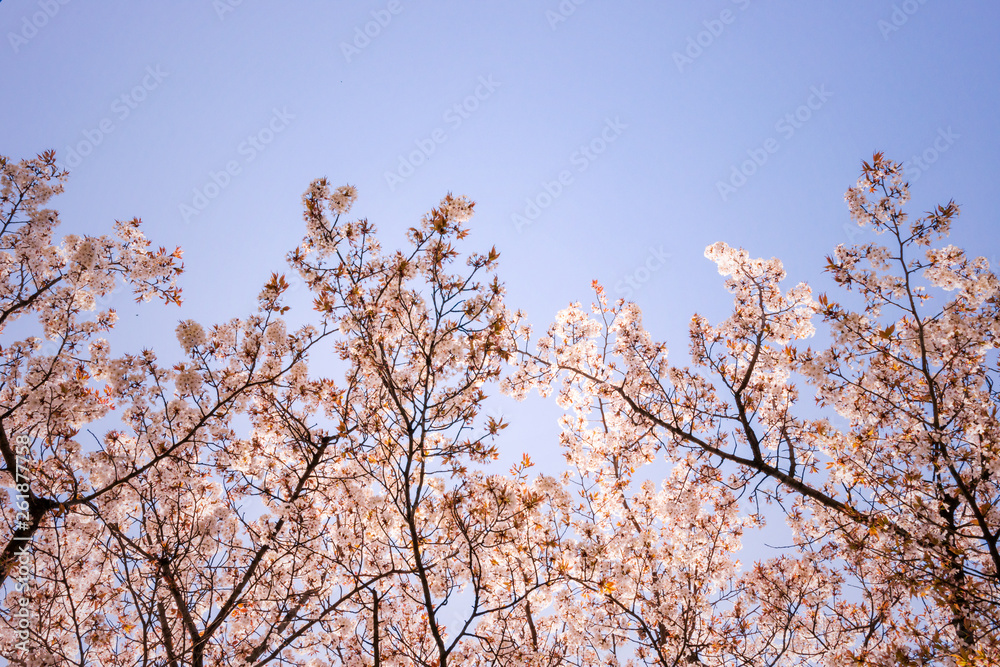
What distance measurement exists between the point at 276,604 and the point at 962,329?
9688 millimetres

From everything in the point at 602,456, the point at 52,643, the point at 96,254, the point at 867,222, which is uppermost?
the point at 96,254

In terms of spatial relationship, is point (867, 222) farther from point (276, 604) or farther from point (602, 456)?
point (276, 604)

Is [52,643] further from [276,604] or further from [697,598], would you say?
[697,598]

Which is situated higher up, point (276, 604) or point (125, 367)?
point (125, 367)

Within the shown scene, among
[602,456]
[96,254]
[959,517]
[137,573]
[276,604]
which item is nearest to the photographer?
[137,573]

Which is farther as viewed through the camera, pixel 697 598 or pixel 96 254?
pixel 697 598

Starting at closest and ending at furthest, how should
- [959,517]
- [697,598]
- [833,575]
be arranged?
[959,517]
[697,598]
[833,575]

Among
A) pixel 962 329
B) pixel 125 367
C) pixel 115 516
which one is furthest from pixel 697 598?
pixel 125 367

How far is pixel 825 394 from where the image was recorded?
20.9ft

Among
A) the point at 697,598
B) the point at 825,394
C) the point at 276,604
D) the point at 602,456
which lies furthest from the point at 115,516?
the point at 825,394

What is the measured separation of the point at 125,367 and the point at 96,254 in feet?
5.29

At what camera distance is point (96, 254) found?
20.4ft

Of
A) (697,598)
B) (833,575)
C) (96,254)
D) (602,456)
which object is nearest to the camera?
(96,254)

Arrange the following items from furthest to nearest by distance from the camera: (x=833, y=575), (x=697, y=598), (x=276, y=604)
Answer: (x=833, y=575) < (x=697, y=598) < (x=276, y=604)
